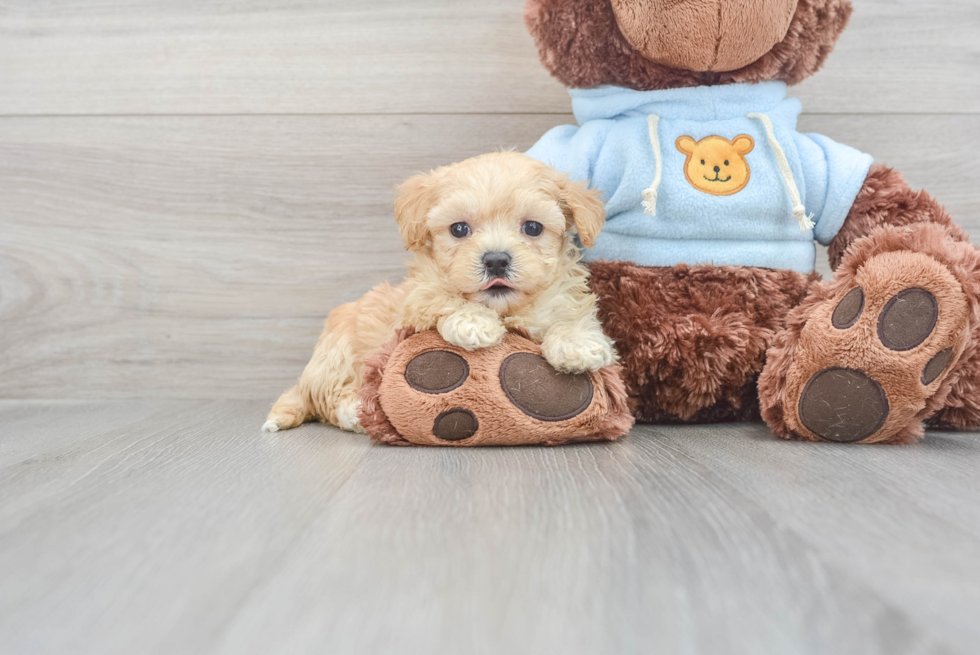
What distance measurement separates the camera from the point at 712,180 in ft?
3.24

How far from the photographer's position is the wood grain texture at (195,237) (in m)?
1.33

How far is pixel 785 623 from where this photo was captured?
413 millimetres

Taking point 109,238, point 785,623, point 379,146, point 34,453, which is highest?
point 379,146

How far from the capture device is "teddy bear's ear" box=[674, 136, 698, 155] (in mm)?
999

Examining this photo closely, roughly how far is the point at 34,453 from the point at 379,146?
2.43 ft

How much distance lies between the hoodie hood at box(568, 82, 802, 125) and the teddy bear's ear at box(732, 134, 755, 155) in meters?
0.04

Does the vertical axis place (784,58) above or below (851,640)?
above

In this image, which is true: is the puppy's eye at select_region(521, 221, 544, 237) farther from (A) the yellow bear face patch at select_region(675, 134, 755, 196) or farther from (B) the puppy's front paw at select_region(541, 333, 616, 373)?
(A) the yellow bear face patch at select_region(675, 134, 755, 196)

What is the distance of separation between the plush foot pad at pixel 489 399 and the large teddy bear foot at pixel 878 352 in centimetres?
22

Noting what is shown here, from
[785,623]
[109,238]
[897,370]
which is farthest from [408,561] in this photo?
[109,238]

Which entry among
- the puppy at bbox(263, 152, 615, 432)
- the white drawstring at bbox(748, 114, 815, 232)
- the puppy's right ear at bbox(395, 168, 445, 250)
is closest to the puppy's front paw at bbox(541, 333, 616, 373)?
the puppy at bbox(263, 152, 615, 432)

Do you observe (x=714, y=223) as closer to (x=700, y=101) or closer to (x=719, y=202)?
(x=719, y=202)

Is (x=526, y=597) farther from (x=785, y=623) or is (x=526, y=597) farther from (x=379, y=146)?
(x=379, y=146)

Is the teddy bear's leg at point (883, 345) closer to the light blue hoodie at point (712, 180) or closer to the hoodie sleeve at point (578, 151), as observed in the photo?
the light blue hoodie at point (712, 180)
